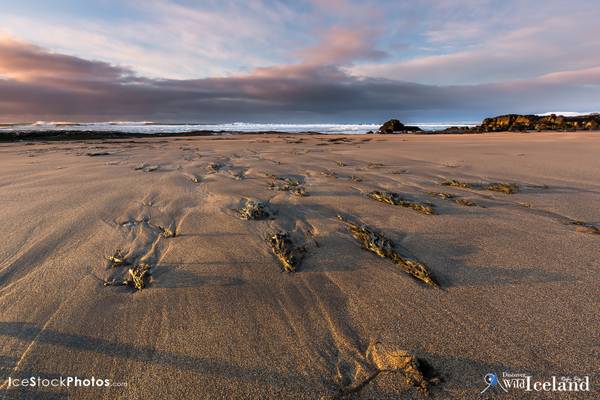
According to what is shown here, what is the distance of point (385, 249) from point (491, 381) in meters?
1.09

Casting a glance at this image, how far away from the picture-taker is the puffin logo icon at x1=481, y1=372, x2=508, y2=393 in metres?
1.27

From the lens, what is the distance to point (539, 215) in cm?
305

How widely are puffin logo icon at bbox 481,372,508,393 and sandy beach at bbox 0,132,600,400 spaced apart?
0.02 metres

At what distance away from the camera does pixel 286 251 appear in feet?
7.48

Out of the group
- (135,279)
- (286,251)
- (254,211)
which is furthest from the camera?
(254,211)

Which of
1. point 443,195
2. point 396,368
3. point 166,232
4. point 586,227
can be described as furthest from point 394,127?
point 396,368

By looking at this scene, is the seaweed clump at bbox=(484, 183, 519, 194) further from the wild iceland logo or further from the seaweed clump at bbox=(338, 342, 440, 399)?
the seaweed clump at bbox=(338, 342, 440, 399)

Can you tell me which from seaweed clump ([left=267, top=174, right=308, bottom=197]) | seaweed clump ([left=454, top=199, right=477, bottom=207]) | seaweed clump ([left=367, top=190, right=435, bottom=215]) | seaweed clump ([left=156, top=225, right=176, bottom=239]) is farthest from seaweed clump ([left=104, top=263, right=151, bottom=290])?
seaweed clump ([left=454, top=199, right=477, bottom=207])

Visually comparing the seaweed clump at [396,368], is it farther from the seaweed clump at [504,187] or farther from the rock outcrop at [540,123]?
the rock outcrop at [540,123]

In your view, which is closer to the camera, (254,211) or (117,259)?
(117,259)

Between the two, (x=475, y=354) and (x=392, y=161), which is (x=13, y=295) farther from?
(x=392, y=161)

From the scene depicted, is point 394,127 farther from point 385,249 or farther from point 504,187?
point 385,249

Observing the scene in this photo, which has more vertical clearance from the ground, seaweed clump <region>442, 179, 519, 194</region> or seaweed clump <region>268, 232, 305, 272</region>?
seaweed clump <region>442, 179, 519, 194</region>

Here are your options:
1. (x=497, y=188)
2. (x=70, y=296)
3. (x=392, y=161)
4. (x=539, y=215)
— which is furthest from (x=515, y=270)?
(x=392, y=161)
